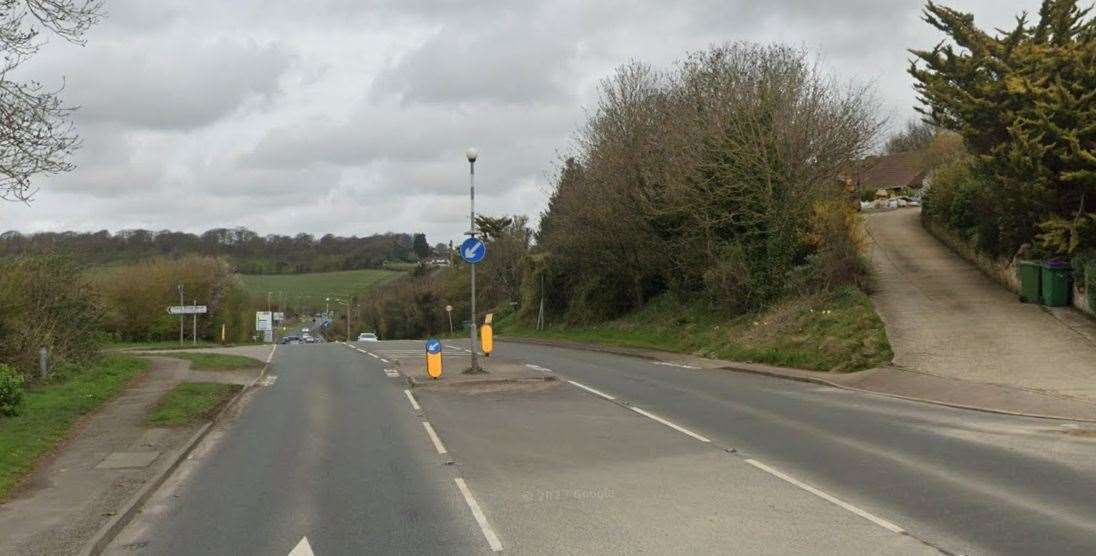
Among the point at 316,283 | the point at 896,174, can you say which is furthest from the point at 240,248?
the point at 896,174

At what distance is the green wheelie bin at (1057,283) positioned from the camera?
22328 millimetres

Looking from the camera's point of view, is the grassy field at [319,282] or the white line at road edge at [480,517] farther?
the grassy field at [319,282]

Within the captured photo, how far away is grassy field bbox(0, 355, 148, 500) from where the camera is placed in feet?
36.3

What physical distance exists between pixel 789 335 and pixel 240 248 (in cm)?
8078

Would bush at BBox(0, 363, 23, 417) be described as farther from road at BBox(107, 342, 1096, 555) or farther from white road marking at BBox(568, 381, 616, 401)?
white road marking at BBox(568, 381, 616, 401)

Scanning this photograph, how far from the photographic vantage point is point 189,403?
17.6 m

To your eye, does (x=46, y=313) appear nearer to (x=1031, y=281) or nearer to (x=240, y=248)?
(x=1031, y=281)

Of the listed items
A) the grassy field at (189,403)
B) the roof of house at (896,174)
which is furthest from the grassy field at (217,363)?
the roof of house at (896,174)

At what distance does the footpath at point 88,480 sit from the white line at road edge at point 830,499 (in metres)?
6.57

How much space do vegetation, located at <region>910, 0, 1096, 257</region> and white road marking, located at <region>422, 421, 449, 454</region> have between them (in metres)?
15.5

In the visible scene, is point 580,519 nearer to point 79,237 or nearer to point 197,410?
point 197,410

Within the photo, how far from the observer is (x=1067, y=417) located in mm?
13758

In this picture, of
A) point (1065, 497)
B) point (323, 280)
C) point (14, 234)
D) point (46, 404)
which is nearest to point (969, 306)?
point (1065, 497)

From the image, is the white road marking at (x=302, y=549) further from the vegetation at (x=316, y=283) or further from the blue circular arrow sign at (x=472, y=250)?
the vegetation at (x=316, y=283)
